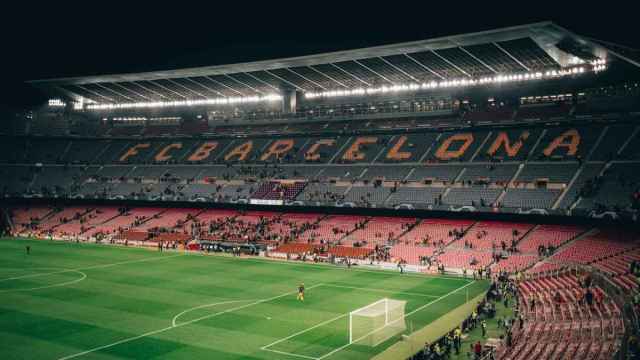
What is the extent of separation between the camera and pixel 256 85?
7531 cm

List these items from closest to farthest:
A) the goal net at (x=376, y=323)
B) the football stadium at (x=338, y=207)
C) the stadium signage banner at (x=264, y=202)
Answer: the goal net at (x=376, y=323) → the football stadium at (x=338, y=207) → the stadium signage banner at (x=264, y=202)

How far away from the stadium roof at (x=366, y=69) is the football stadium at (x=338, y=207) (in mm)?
382

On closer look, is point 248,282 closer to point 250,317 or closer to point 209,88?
point 250,317

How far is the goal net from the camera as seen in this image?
2862cm

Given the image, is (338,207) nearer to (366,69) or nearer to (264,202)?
(264,202)

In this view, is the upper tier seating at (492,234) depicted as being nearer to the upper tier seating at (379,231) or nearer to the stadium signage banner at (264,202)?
the upper tier seating at (379,231)

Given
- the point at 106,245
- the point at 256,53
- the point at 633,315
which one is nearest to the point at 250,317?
the point at 633,315

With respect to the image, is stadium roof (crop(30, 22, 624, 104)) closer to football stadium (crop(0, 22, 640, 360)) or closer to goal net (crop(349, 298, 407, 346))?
football stadium (crop(0, 22, 640, 360))

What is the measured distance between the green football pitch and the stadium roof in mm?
22720

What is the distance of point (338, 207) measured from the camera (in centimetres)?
6669

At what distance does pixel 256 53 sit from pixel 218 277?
2566cm

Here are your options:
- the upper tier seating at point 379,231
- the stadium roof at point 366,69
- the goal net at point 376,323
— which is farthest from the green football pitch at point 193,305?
the stadium roof at point 366,69

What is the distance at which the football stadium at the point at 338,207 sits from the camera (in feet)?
96.1

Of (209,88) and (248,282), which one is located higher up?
(209,88)
